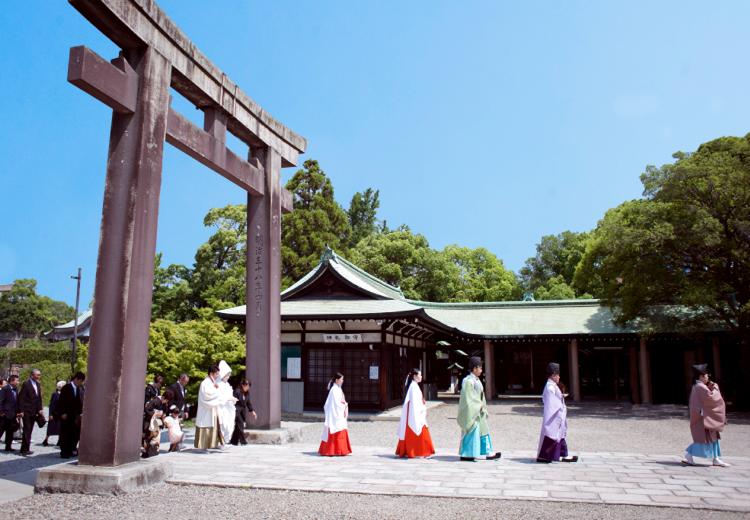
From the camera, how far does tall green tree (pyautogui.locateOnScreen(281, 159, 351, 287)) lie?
121ft

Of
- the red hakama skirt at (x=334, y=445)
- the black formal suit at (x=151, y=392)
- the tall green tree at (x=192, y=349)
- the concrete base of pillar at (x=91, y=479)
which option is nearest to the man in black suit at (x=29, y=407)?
the black formal suit at (x=151, y=392)

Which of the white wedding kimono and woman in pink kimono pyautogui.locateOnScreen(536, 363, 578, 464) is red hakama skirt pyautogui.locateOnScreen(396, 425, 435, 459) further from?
the white wedding kimono

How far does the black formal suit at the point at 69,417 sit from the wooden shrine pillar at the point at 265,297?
9.97 feet

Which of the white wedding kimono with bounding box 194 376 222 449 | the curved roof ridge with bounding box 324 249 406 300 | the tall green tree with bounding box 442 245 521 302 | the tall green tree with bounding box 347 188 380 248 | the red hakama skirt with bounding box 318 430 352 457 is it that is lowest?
the red hakama skirt with bounding box 318 430 352 457

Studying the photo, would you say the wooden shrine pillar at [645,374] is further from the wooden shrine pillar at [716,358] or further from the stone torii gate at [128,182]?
the stone torii gate at [128,182]

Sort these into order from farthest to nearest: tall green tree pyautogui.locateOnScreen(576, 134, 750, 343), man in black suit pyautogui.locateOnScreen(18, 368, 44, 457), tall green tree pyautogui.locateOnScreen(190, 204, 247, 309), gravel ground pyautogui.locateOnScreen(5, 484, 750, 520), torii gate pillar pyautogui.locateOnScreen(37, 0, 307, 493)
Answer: tall green tree pyautogui.locateOnScreen(190, 204, 247, 309) < tall green tree pyautogui.locateOnScreen(576, 134, 750, 343) < man in black suit pyautogui.locateOnScreen(18, 368, 44, 457) < torii gate pillar pyautogui.locateOnScreen(37, 0, 307, 493) < gravel ground pyautogui.locateOnScreen(5, 484, 750, 520)

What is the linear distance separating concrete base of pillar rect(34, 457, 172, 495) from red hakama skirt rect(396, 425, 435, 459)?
13.8 ft

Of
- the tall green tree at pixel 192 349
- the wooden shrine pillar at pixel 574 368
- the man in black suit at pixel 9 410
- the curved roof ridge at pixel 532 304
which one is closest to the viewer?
the man in black suit at pixel 9 410

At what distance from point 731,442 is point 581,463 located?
597 centimetres

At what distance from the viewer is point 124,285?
23.5 ft

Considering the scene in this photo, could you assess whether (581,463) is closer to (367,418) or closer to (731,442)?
(731,442)

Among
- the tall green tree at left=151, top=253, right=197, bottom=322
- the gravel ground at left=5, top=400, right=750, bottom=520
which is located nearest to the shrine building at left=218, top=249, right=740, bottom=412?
the gravel ground at left=5, top=400, right=750, bottom=520

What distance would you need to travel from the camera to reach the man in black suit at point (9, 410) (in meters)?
11.0

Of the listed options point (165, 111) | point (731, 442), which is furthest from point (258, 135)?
point (731, 442)
